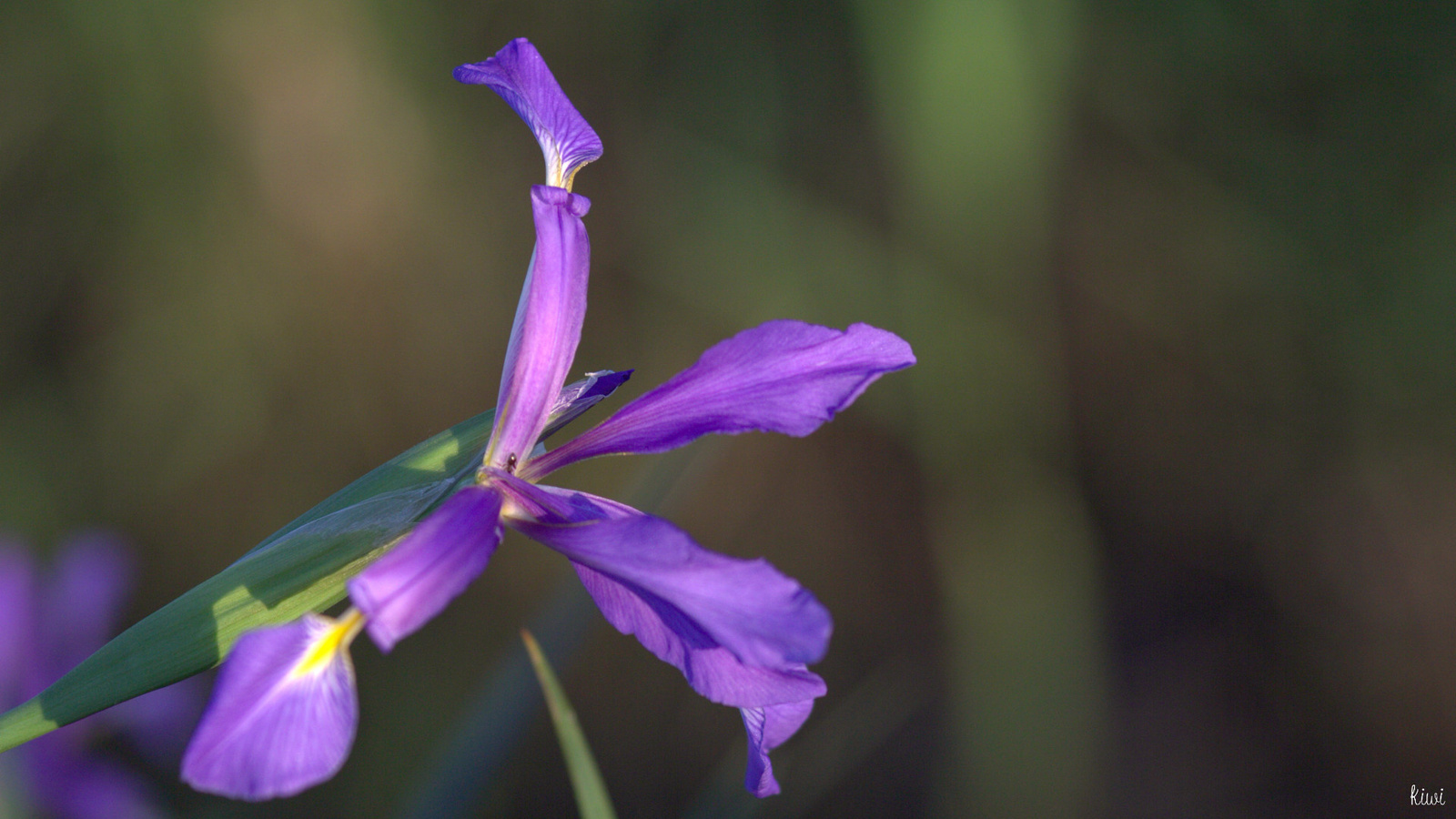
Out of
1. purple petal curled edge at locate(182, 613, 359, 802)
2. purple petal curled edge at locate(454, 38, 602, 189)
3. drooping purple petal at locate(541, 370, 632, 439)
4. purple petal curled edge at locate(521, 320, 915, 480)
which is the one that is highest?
purple petal curled edge at locate(454, 38, 602, 189)

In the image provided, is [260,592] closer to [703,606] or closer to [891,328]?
[703,606]

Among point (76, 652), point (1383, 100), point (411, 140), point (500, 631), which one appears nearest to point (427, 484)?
point (76, 652)

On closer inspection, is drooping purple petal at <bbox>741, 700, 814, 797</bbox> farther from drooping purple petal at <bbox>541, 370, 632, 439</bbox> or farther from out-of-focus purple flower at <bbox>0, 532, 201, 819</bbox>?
out-of-focus purple flower at <bbox>0, 532, 201, 819</bbox>

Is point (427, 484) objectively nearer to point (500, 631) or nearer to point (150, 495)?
point (500, 631)

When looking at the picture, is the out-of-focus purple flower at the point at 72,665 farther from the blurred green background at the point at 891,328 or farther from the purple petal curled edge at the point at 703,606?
the purple petal curled edge at the point at 703,606

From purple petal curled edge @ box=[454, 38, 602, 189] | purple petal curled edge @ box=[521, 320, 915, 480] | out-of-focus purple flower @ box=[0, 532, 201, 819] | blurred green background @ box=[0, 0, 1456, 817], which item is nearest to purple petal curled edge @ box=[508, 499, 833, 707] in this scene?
purple petal curled edge @ box=[521, 320, 915, 480]

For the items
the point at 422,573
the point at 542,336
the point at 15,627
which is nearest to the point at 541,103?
the point at 542,336

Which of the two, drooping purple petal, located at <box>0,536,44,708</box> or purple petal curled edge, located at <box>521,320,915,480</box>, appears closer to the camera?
purple petal curled edge, located at <box>521,320,915,480</box>

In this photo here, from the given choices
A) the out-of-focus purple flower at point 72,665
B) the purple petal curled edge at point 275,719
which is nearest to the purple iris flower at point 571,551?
the purple petal curled edge at point 275,719
